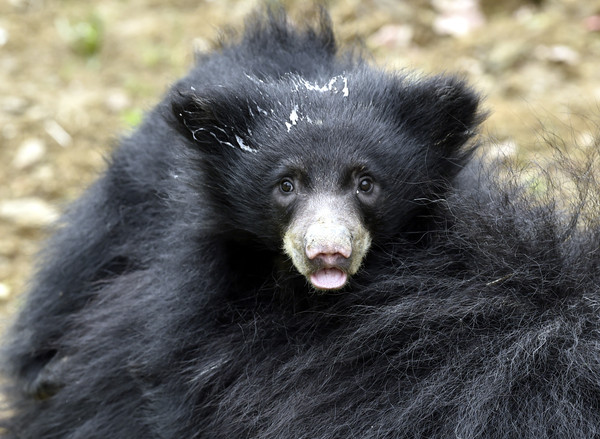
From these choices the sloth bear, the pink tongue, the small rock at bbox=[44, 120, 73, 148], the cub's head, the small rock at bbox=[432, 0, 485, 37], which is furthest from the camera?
the small rock at bbox=[432, 0, 485, 37]

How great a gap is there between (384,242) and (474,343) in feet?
1.86

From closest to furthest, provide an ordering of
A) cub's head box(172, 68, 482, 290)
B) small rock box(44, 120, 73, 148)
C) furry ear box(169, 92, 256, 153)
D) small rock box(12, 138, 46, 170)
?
1. cub's head box(172, 68, 482, 290)
2. furry ear box(169, 92, 256, 153)
3. small rock box(12, 138, 46, 170)
4. small rock box(44, 120, 73, 148)

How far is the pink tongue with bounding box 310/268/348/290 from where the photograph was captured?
116 inches

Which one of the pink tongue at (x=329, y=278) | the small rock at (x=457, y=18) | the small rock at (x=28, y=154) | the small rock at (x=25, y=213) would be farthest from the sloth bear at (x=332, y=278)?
the small rock at (x=457, y=18)

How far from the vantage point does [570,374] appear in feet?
8.96

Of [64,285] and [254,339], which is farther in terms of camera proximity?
[64,285]

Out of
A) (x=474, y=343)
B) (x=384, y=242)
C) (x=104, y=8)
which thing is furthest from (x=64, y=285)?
(x=104, y=8)

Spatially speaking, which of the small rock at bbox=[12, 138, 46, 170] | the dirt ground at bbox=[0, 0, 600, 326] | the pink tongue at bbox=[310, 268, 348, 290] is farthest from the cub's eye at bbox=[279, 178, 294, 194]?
the small rock at bbox=[12, 138, 46, 170]

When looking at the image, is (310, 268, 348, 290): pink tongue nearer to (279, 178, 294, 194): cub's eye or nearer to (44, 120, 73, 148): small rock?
(279, 178, 294, 194): cub's eye

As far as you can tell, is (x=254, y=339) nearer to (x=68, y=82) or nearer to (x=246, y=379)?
(x=246, y=379)

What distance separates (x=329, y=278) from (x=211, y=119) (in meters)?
0.89

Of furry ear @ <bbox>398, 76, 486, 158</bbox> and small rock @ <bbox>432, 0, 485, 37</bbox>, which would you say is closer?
furry ear @ <bbox>398, 76, 486, 158</bbox>

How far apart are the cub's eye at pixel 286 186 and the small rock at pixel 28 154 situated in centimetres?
333

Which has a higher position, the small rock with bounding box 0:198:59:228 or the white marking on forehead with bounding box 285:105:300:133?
the white marking on forehead with bounding box 285:105:300:133
